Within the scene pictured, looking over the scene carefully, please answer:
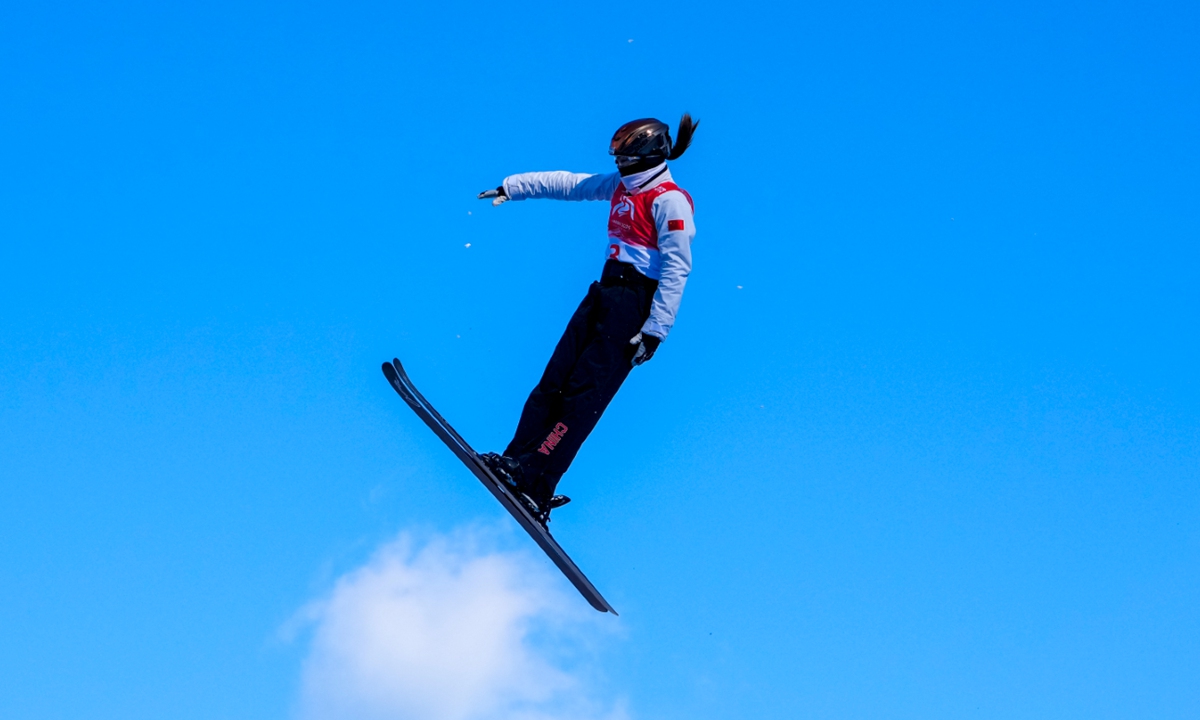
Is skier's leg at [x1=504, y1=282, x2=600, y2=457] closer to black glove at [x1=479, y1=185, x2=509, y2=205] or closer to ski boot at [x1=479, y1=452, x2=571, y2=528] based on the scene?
ski boot at [x1=479, y1=452, x2=571, y2=528]

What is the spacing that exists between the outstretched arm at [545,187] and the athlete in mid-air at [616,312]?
0.11 ft

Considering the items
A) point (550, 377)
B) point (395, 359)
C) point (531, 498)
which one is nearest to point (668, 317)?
point (550, 377)

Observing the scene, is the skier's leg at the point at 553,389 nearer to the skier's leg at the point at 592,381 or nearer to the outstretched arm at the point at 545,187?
the skier's leg at the point at 592,381

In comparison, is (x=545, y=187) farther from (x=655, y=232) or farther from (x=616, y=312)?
(x=616, y=312)

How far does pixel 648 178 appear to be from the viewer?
35.2 ft

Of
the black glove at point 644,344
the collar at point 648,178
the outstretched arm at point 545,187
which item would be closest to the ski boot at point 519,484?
the black glove at point 644,344

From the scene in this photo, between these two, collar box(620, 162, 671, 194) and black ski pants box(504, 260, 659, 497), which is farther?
black ski pants box(504, 260, 659, 497)

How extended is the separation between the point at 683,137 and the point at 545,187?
4.95 ft

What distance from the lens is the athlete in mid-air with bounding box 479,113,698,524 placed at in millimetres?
10664

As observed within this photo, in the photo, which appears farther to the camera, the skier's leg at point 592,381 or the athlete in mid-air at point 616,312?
the skier's leg at point 592,381

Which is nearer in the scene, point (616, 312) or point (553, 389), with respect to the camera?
point (616, 312)

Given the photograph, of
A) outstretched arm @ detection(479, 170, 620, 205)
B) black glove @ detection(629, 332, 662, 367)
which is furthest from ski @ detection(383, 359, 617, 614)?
outstretched arm @ detection(479, 170, 620, 205)

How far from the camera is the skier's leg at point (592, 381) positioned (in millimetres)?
10984

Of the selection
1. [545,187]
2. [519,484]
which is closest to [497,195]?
[545,187]
